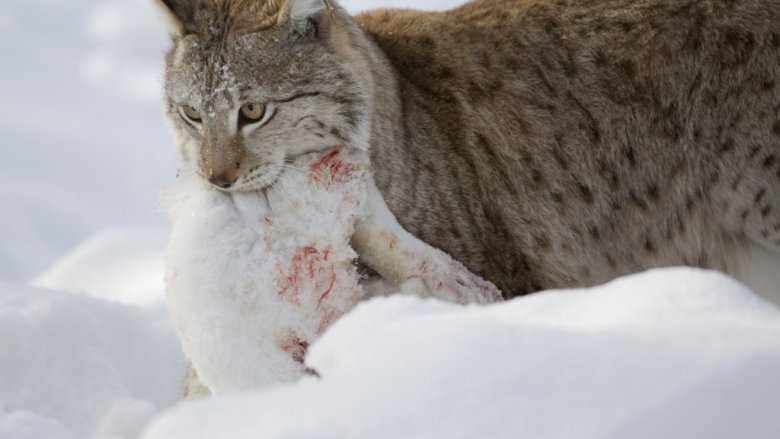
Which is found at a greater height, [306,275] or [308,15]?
[308,15]

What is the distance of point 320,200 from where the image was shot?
3.35 m

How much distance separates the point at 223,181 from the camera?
11.0ft

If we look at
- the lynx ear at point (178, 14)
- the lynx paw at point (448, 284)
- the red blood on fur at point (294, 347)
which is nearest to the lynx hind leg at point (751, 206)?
the lynx paw at point (448, 284)

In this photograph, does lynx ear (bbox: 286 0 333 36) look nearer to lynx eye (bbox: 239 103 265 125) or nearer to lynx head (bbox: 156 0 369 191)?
lynx head (bbox: 156 0 369 191)

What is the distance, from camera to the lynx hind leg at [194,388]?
11.4 ft

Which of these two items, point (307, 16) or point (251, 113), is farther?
point (307, 16)

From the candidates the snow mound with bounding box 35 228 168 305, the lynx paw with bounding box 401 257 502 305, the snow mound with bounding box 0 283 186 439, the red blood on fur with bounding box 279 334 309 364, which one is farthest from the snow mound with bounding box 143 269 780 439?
the snow mound with bounding box 35 228 168 305

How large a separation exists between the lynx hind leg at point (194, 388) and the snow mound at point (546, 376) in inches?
57.8

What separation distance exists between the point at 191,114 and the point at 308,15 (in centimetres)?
50

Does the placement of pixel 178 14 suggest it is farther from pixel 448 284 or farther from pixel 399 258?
pixel 448 284

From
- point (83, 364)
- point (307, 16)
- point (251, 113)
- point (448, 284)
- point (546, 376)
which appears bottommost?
point (83, 364)

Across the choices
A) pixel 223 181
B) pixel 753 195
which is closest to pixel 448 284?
pixel 223 181

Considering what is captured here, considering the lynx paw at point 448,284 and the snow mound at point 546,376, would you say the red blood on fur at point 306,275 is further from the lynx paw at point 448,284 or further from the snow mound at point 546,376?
the snow mound at point 546,376

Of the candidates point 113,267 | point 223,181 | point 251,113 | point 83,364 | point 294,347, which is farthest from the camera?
point 113,267
